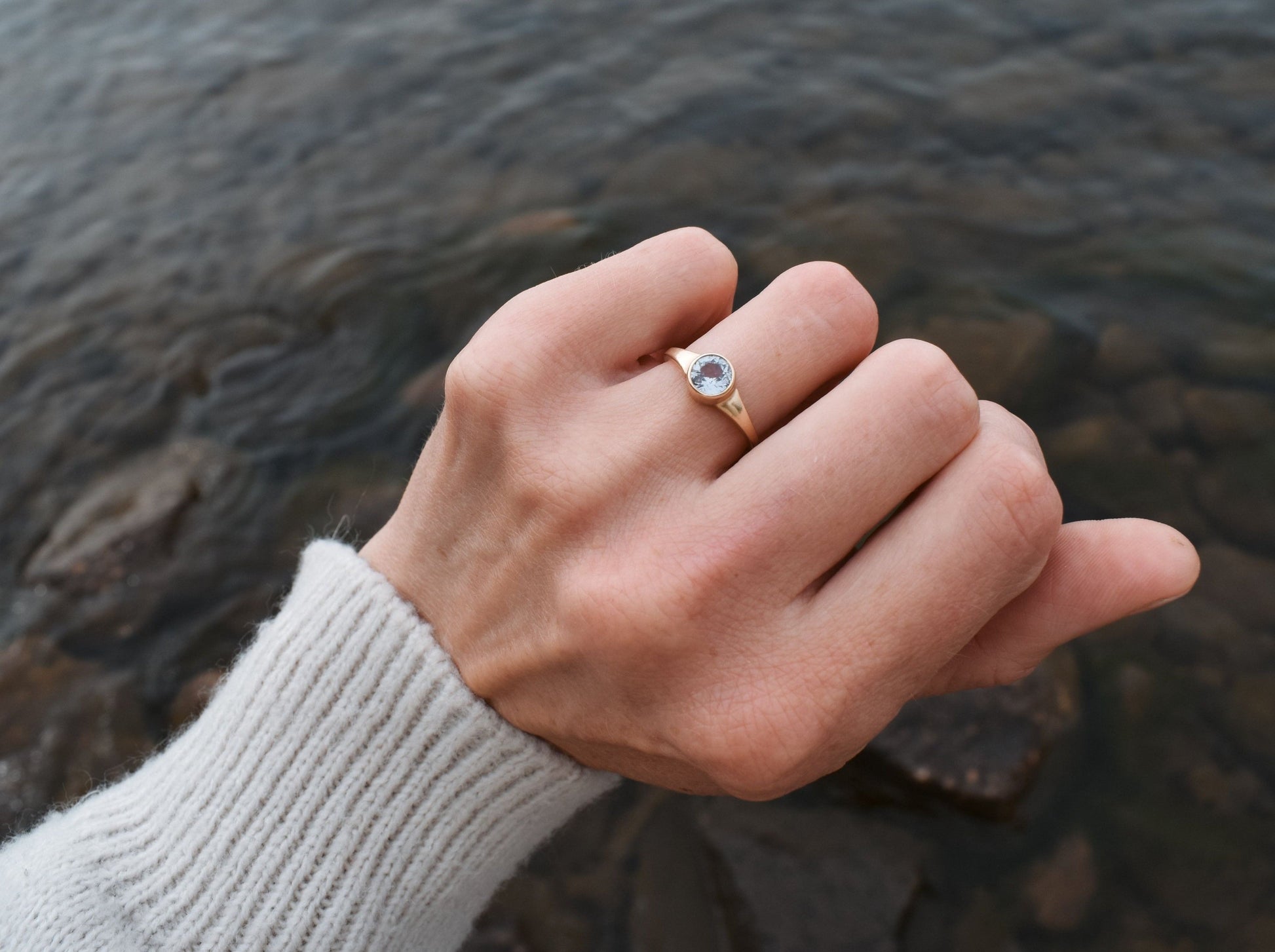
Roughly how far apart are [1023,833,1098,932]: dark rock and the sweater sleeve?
4.17 ft

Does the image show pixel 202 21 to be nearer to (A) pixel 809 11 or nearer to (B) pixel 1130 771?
(A) pixel 809 11

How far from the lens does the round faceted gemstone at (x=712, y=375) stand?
145cm

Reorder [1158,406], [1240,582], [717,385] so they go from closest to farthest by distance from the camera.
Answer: [717,385]
[1240,582]
[1158,406]

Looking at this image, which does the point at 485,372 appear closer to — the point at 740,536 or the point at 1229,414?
the point at 740,536

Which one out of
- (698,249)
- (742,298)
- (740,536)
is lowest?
(742,298)

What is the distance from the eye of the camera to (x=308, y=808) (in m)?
1.58

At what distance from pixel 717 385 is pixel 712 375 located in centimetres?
2

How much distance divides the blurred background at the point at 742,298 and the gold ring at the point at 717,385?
1.38 meters

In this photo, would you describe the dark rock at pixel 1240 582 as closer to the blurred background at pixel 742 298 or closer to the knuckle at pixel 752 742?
the blurred background at pixel 742 298

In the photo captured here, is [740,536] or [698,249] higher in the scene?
[698,249]

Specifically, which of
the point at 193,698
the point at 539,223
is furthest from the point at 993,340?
the point at 193,698

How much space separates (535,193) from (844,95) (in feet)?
5.34

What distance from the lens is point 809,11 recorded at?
5.04 metres

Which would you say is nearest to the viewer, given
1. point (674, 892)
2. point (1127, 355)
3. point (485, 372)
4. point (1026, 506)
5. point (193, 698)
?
point (1026, 506)
